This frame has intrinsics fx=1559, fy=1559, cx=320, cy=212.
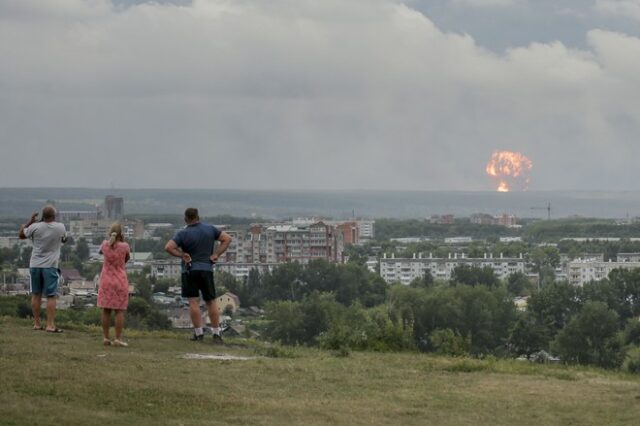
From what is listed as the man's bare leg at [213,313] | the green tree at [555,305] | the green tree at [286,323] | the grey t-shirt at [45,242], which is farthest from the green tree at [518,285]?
the grey t-shirt at [45,242]

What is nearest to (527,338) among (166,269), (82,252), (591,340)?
(591,340)

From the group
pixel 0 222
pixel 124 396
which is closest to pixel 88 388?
pixel 124 396

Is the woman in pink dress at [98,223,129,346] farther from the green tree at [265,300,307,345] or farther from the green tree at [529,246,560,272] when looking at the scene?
the green tree at [529,246,560,272]

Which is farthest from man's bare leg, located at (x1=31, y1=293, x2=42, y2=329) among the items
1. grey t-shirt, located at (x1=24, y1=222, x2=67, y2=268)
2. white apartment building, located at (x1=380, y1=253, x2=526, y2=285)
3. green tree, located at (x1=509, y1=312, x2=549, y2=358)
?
white apartment building, located at (x1=380, y1=253, x2=526, y2=285)

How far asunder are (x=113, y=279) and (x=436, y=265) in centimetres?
11346

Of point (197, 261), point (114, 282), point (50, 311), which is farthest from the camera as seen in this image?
point (50, 311)

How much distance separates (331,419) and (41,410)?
Result: 2.01 metres

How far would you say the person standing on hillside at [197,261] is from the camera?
16047 mm

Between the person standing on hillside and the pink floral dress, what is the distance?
695mm

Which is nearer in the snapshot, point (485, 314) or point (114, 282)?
point (114, 282)

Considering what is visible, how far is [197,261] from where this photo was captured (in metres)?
16.1

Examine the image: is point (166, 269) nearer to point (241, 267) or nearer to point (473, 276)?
point (473, 276)

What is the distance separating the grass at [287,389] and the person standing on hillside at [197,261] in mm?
776

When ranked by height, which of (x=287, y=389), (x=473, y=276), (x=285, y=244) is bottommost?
(x=473, y=276)
